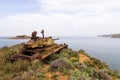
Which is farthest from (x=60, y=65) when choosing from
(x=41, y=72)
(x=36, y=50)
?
(x=36, y=50)

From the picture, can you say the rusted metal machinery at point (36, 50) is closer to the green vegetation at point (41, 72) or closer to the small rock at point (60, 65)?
the green vegetation at point (41, 72)

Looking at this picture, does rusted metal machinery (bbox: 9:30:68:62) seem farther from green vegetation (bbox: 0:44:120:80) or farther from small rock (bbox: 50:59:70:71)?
small rock (bbox: 50:59:70:71)

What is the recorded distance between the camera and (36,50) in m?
22.1

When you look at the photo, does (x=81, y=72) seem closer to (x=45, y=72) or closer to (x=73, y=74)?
(x=73, y=74)

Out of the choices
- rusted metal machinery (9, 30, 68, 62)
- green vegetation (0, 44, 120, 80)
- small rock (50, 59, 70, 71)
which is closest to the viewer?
green vegetation (0, 44, 120, 80)

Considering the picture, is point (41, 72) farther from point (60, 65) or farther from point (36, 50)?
point (36, 50)

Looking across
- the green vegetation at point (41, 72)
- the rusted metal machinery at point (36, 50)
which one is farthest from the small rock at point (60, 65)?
the rusted metal machinery at point (36, 50)

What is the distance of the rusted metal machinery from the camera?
68.7 feet

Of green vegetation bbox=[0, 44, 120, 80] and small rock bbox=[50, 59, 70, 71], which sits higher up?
small rock bbox=[50, 59, 70, 71]

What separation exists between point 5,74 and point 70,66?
15.4 ft

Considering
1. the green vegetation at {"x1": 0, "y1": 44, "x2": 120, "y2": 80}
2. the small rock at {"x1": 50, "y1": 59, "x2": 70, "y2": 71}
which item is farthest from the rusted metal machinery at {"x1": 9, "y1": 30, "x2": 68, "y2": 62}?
the small rock at {"x1": 50, "y1": 59, "x2": 70, "y2": 71}

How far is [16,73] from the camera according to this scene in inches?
714

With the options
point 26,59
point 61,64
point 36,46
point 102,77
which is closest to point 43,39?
point 36,46

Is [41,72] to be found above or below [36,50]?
below
